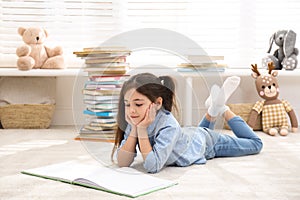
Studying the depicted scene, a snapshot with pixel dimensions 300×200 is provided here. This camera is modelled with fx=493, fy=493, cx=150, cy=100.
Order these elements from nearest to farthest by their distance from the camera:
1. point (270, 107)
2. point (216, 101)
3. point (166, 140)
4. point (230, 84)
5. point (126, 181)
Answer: point (126, 181)
point (166, 140)
point (216, 101)
point (230, 84)
point (270, 107)

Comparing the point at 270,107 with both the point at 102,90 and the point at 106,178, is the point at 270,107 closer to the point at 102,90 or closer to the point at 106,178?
the point at 102,90

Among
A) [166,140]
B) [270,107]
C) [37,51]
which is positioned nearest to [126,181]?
[166,140]

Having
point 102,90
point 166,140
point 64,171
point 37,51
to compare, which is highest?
point 37,51

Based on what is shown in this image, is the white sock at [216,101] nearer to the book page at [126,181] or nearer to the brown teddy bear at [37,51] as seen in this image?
the book page at [126,181]

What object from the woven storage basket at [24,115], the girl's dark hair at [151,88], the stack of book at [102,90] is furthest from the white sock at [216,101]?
the woven storage basket at [24,115]

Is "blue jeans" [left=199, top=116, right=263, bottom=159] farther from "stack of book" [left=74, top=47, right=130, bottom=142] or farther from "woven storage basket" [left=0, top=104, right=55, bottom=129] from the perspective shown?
"woven storage basket" [left=0, top=104, right=55, bottom=129]

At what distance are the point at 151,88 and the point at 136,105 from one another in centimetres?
7

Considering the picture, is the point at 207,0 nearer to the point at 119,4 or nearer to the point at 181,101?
the point at 119,4

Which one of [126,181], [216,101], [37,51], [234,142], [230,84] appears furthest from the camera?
[37,51]

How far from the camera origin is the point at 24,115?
2.85m

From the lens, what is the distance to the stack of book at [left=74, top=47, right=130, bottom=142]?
1.78 meters

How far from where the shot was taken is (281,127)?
2736 millimetres

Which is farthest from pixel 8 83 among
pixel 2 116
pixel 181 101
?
pixel 181 101

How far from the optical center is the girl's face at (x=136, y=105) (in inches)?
62.8
